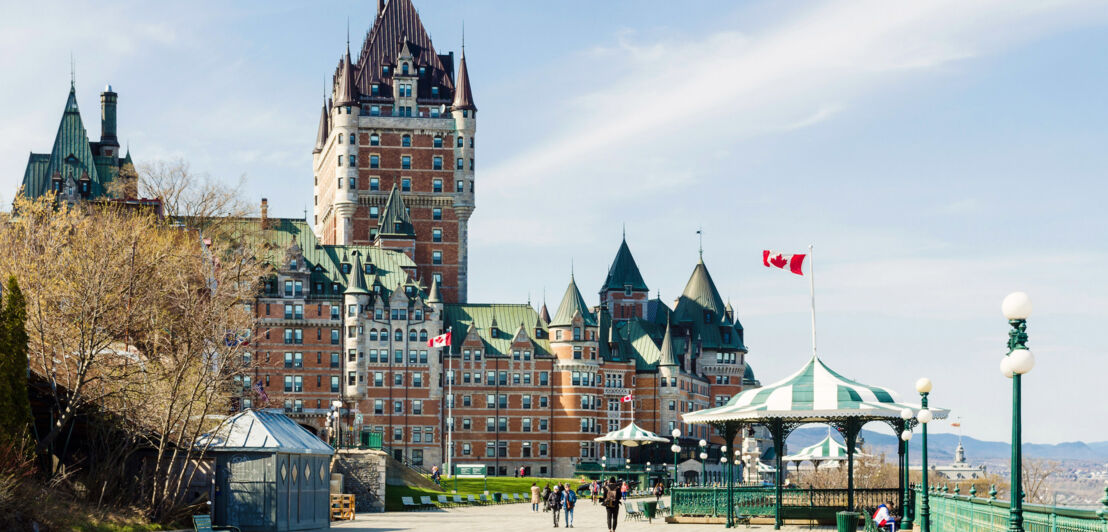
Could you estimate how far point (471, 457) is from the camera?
132 m

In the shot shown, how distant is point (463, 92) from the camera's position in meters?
141

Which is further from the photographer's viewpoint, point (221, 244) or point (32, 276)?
point (221, 244)

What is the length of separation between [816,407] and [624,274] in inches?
4278

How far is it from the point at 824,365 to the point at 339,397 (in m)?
81.2

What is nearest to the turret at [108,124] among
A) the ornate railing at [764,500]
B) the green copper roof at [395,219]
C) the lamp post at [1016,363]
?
the green copper roof at [395,219]

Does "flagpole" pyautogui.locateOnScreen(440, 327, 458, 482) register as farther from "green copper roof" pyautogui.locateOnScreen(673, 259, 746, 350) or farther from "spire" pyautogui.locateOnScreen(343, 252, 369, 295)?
"green copper roof" pyautogui.locateOnScreen(673, 259, 746, 350)

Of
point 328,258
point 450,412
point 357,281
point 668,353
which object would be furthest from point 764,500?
point 668,353

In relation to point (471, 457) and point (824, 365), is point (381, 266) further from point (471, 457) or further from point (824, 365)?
point (824, 365)

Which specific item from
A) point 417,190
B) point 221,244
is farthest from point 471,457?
point 221,244

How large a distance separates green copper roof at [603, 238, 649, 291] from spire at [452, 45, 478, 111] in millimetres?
25399

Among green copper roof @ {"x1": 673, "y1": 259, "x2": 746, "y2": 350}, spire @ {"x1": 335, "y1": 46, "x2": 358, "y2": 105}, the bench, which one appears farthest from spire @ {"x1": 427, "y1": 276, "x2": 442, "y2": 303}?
the bench

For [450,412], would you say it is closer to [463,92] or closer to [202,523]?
[463,92]

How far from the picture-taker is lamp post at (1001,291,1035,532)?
798 inches

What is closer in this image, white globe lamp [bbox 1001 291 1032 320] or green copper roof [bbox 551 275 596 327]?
white globe lamp [bbox 1001 291 1032 320]
